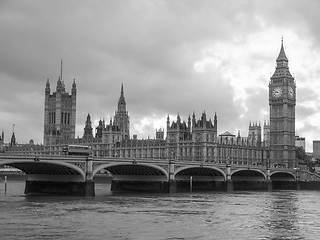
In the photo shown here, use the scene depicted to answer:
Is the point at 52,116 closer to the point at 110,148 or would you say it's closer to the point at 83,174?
the point at 110,148

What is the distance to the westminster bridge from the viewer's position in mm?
64562

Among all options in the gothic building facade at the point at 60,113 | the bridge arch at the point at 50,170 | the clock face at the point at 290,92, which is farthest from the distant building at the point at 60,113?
the bridge arch at the point at 50,170

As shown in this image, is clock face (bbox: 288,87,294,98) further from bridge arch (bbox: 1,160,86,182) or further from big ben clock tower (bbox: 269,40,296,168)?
bridge arch (bbox: 1,160,86,182)

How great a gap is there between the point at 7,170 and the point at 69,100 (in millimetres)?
48007

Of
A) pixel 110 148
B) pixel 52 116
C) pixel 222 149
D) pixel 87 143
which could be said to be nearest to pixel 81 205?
pixel 222 149

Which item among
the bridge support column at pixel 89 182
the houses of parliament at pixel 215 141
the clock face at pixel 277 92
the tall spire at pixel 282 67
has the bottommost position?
the bridge support column at pixel 89 182

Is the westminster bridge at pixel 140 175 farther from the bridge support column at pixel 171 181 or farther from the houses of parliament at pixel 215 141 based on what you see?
the houses of parliament at pixel 215 141

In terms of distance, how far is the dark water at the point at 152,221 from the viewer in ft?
112

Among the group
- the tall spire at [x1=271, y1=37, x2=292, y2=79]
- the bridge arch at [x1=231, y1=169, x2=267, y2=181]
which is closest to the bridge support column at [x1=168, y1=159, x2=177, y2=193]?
the bridge arch at [x1=231, y1=169, x2=267, y2=181]

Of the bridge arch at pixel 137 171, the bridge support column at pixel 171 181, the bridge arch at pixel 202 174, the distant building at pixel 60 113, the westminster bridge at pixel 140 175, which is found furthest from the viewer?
the distant building at pixel 60 113

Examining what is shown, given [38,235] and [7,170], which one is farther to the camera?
[7,170]

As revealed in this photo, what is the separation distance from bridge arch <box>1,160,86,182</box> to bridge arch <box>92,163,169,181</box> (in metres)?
5.49

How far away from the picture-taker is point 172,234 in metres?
34.2

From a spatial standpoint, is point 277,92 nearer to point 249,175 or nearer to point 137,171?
point 249,175
